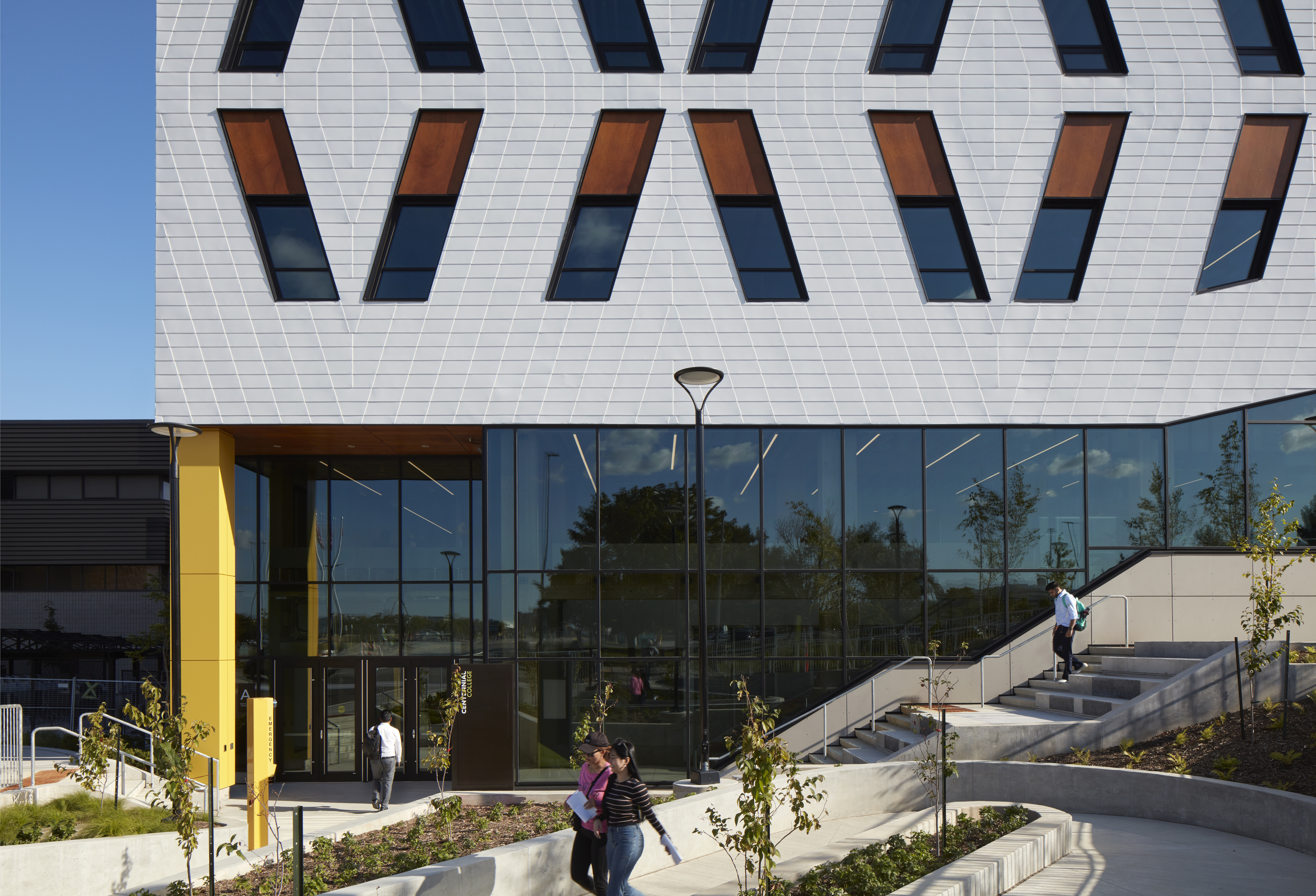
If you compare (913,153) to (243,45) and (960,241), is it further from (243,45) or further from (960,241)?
(243,45)

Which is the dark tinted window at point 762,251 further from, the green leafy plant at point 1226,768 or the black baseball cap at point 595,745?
the black baseball cap at point 595,745

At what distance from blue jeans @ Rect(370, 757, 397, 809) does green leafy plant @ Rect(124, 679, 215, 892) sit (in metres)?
2.95

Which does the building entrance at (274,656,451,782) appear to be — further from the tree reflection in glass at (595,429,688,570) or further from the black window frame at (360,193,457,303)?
the black window frame at (360,193,457,303)

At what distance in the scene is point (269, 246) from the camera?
17.1 metres

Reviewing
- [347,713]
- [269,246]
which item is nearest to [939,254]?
[269,246]

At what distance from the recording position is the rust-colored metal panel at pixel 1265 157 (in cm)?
1697

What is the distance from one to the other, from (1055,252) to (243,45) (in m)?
15.8

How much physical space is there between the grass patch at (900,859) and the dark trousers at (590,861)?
1.47 m

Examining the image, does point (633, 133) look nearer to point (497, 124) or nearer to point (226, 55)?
point (497, 124)

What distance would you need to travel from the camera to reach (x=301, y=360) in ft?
55.0

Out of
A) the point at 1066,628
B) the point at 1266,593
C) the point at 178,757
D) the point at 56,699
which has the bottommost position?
the point at 56,699

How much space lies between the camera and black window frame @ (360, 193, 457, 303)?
16.9 m

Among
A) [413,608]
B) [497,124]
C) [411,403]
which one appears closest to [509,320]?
[411,403]

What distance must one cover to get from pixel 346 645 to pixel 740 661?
869 centimetres
